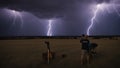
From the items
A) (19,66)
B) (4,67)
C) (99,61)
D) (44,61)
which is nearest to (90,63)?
(99,61)

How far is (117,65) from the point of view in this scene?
49.6ft

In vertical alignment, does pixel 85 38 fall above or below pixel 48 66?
above

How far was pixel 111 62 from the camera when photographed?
16.2 meters

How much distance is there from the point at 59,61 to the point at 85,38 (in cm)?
300

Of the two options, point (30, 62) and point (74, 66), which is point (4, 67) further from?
point (74, 66)

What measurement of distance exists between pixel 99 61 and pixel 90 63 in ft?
3.60

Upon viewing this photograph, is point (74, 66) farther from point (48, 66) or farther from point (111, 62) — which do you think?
point (111, 62)

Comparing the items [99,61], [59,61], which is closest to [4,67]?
[59,61]

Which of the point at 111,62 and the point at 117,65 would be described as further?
the point at 111,62

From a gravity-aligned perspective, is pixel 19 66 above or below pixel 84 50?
below

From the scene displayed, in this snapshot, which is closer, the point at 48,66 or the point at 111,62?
the point at 48,66

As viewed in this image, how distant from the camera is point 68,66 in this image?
15000 millimetres

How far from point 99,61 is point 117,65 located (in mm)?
1741

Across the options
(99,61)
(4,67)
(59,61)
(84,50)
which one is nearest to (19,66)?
(4,67)
